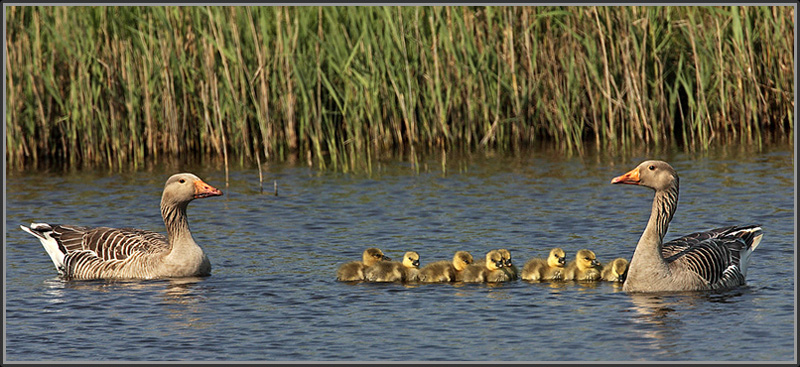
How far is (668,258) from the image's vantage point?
10.8 meters

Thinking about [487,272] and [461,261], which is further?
[461,261]

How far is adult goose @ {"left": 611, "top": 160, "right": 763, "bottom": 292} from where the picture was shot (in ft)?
34.0

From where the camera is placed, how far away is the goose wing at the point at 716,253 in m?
10.5

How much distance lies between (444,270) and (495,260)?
52cm

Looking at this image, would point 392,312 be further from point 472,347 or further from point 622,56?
point 622,56

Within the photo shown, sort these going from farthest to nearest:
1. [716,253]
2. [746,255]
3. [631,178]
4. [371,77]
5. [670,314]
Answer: [371,77] < [746,255] < [716,253] < [631,178] < [670,314]

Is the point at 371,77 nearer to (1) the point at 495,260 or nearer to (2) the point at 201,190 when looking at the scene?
(2) the point at 201,190

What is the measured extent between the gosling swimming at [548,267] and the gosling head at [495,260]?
0.30 meters

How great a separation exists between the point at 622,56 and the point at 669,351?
1004 centimetres

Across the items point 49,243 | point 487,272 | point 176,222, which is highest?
point 176,222

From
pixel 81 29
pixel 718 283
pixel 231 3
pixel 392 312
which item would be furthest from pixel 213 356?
pixel 81 29

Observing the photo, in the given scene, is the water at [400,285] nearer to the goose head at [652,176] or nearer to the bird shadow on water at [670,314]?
the bird shadow on water at [670,314]

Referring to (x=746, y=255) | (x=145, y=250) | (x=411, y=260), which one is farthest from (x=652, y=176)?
(x=145, y=250)

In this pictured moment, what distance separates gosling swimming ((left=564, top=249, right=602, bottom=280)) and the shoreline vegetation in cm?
684
